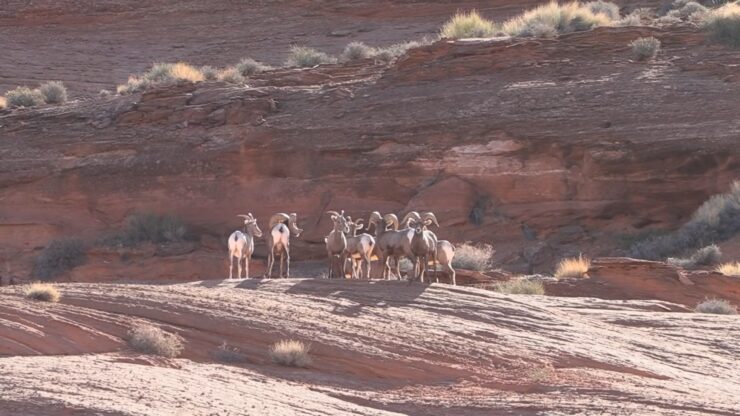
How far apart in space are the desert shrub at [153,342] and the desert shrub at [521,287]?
9285mm

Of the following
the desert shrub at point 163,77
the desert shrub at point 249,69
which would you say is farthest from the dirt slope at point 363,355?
the desert shrub at point 249,69

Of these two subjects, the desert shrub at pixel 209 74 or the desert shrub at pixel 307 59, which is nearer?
the desert shrub at pixel 209 74

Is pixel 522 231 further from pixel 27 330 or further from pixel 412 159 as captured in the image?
pixel 27 330

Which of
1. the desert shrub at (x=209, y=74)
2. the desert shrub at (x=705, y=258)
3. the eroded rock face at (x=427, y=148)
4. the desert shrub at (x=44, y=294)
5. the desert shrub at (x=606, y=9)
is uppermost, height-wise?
the desert shrub at (x=606, y=9)

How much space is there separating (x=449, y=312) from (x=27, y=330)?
6.20 m

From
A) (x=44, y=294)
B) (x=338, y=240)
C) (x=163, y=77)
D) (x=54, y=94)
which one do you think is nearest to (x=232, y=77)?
(x=163, y=77)

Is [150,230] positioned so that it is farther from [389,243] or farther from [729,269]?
[729,269]

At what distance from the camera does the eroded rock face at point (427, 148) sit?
1303 inches

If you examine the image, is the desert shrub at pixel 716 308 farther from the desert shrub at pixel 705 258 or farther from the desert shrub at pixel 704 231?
the desert shrub at pixel 704 231

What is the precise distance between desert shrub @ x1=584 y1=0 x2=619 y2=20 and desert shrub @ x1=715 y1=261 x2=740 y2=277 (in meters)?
17.8

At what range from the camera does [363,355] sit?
17.8m

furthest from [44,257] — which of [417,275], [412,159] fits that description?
[417,275]

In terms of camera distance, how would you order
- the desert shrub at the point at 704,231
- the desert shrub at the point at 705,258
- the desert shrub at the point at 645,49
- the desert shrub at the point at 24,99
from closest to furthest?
1. the desert shrub at the point at 705,258
2. the desert shrub at the point at 704,231
3. the desert shrub at the point at 645,49
4. the desert shrub at the point at 24,99

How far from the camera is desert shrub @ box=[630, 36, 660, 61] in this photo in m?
36.7
